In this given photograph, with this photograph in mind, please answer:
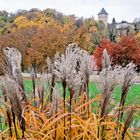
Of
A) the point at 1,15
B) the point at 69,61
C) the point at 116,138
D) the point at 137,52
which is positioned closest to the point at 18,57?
the point at 69,61

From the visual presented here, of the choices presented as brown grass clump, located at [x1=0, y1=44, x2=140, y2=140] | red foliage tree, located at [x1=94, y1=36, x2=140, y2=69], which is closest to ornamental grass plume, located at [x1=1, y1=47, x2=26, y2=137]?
brown grass clump, located at [x1=0, y1=44, x2=140, y2=140]

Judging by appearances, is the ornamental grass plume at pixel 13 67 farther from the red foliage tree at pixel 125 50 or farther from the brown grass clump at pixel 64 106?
the red foliage tree at pixel 125 50

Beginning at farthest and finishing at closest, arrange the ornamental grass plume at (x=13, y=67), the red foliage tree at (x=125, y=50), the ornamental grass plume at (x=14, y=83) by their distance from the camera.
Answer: the red foliage tree at (x=125, y=50), the ornamental grass plume at (x=13, y=67), the ornamental grass plume at (x=14, y=83)

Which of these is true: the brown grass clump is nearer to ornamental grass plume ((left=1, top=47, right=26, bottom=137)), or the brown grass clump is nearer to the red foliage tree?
ornamental grass plume ((left=1, top=47, right=26, bottom=137))

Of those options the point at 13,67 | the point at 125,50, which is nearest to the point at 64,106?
the point at 13,67

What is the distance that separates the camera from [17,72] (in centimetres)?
151

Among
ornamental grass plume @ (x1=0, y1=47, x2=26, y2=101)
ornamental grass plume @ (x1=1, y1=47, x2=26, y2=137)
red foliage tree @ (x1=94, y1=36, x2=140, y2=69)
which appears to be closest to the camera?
ornamental grass plume @ (x1=1, y1=47, x2=26, y2=137)

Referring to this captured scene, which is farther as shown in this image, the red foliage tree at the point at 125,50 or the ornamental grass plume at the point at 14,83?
the red foliage tree at the point at 125,50

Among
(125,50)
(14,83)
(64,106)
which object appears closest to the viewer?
(14,83)

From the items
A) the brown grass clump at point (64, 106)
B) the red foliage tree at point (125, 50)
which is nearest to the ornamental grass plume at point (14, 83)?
the brown grass clump at point (64, 106)

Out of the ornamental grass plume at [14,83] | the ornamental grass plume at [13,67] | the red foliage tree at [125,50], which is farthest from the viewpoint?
the red foliage tree at [125,50]

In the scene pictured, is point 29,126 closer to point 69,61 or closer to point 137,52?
point 69,61

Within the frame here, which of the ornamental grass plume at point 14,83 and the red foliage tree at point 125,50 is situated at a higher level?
the ornamental grass plume at point 14,83

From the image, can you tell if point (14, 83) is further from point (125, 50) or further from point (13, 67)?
point (125, 50)
